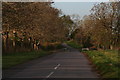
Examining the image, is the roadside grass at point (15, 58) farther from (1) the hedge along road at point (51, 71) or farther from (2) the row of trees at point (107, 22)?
(2) the row of trees at point (107, 22)

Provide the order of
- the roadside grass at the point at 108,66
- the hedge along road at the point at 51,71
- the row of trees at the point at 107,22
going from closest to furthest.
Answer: the roadside grass at the point at 108,66 < the hedge along road at the point at 51,71 < the row of trees at the point at 107,22

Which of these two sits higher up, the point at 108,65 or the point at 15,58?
the point at 108,65

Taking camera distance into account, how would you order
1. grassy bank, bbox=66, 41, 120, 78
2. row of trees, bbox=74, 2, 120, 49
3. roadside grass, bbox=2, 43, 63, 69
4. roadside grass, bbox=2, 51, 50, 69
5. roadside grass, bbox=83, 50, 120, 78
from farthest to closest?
row of trees, bbox=74, 2, 120, 49 < roadside grass, bbox=2, 43, 63, 69 < roadside grass, bbox=2, 51, 50, 69 < grassy bank, bbox=66, 41, 120, 78 < roadside grass, bbox=83, 50, 120, 78

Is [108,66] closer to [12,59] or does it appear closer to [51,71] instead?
[51,71]

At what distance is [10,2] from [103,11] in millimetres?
51282

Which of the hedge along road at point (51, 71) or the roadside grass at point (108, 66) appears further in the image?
the hedge along road at point (51, 71)

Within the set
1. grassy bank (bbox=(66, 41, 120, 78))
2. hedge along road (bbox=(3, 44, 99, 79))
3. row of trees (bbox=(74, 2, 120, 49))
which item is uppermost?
row of trees (bbox=(74, 2, 120, 49))

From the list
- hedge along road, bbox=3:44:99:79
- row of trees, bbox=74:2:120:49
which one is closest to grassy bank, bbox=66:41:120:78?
hedge along road, bbox=3:44:99:79

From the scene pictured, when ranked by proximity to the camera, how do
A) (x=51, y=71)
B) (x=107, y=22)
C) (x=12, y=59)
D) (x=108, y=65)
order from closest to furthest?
(x=51, y=71) → (x=108, y=65) → (x=12, y=59) → (x=107, y=22)

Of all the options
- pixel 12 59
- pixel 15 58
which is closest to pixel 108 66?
pixel 12 59

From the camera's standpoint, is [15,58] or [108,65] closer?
[108,65]

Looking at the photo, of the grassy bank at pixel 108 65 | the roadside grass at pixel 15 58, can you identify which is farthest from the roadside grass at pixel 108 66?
the roadside grass at pixel 15 58

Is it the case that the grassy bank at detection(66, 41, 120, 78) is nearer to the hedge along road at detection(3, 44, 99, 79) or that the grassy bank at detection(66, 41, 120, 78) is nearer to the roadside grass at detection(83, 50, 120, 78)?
the roadside grass at detection(83, 50, 120, 78)

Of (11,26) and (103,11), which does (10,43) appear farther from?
(11,26)
